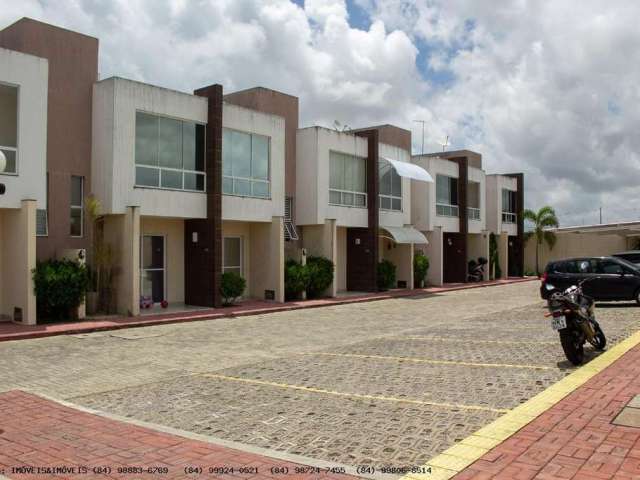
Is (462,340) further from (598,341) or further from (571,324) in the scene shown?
(571,324)

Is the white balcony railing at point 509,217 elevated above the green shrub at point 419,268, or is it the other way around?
the white balcony railing at point 509,217

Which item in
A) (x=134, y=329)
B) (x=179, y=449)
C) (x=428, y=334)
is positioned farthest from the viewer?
(x=134, y=329)

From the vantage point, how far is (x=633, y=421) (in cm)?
600

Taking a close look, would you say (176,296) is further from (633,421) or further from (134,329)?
(633,421)

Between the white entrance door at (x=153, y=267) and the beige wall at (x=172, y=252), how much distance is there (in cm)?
13

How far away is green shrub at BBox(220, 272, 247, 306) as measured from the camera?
1914 cm

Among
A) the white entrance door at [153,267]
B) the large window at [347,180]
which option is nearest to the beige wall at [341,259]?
the large window at [347,180]

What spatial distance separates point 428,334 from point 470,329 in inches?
48.7

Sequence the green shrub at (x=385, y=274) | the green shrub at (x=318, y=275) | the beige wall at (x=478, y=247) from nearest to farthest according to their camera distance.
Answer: the green shrub at (x=318, y=275)
the green shrub at (x=385, y=274)
the beige wall at (x=478, y=247)

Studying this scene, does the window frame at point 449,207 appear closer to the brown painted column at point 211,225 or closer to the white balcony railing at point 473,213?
the white balcony railing at point 473,213

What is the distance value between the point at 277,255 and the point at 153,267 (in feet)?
13.6

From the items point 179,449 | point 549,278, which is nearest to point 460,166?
point 549,278

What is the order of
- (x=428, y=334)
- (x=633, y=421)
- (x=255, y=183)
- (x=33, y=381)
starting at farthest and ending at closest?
(x=255, y=183) < (x=428, y=334) < (x=33, y=381) < (x=633, y=421)

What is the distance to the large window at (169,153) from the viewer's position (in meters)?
17.3
